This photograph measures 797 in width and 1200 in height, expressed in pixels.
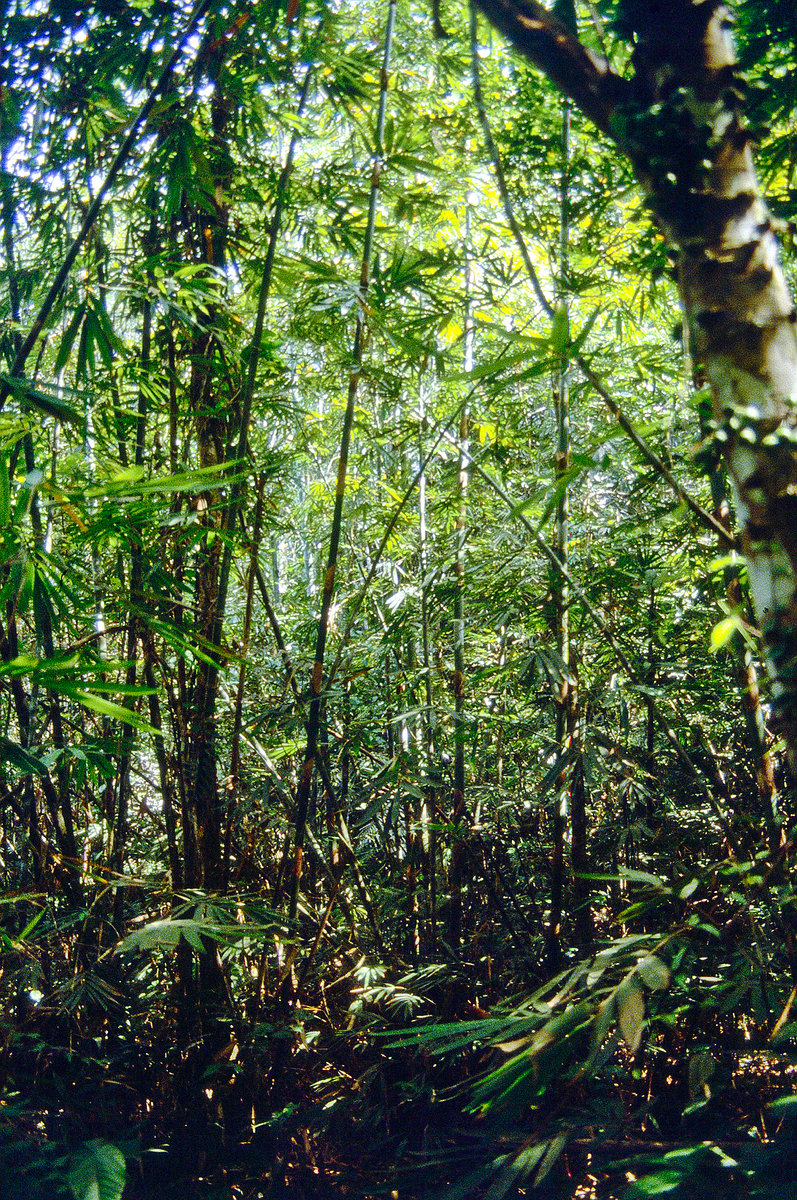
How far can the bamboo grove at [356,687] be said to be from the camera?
1.27m

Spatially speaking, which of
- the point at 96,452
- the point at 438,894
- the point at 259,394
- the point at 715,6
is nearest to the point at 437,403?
the point at 259,394

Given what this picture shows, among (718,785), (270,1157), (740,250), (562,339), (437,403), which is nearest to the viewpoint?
(740,250)

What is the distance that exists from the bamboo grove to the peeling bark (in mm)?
207

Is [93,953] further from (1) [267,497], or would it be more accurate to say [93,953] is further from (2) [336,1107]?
(1) [267,497]

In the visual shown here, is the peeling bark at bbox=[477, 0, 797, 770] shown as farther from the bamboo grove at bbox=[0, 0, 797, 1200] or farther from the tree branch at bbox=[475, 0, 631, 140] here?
the bamboo grove at bbox=[0, 0, 797, 1200]

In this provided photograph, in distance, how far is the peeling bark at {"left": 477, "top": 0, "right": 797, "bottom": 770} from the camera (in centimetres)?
72

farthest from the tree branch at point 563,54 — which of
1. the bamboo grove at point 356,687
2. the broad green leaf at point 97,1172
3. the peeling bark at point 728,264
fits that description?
the broad green leaf at point 97,1172

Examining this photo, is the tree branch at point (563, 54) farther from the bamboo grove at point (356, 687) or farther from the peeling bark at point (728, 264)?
the bamboo grove at point (356, 687)

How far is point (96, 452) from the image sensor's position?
181cm

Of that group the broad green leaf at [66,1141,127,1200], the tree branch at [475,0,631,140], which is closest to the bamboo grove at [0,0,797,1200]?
the broad green leaf at [66,1141,127,1200]

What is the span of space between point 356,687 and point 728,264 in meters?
1.79

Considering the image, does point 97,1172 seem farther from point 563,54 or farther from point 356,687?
point 563,54

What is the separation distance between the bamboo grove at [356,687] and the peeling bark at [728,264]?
21cm

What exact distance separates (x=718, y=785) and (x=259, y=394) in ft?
5.23
